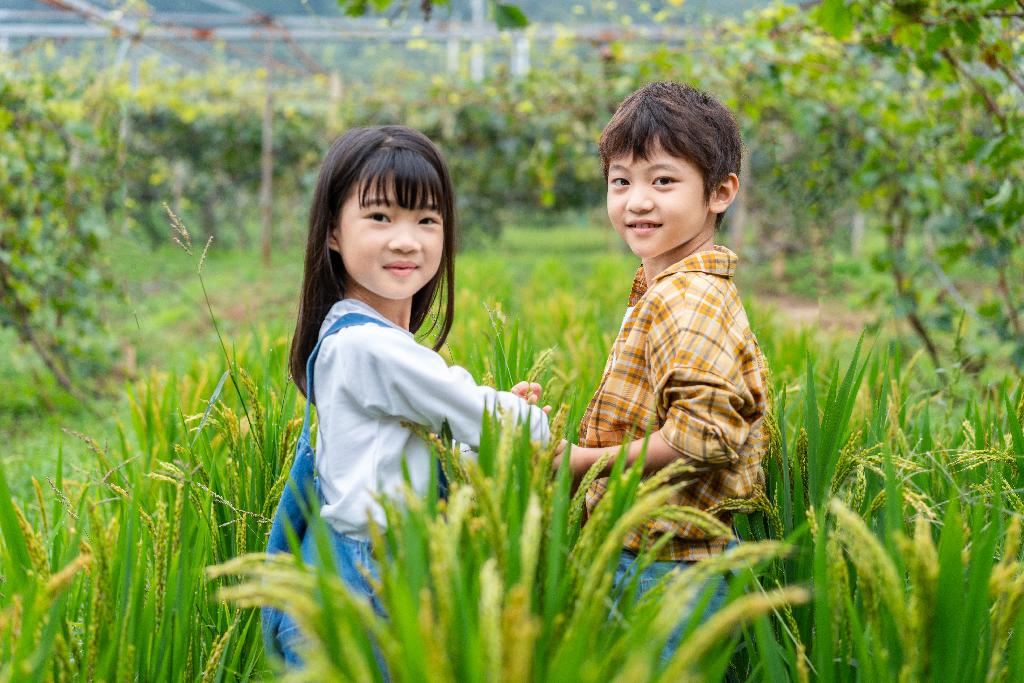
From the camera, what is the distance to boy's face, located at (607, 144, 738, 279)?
151cm

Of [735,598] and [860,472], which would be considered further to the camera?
[860,472]

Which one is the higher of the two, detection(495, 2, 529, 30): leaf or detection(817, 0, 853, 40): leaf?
detection(817, 0, 853, 40): leaf

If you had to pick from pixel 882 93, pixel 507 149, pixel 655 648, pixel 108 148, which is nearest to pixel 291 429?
pixel 655 648

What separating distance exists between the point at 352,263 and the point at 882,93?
16.0ft

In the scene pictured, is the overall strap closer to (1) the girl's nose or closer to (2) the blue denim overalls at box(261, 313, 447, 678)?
(2) the blue denim overalls at box(261, 313, 447, 678)

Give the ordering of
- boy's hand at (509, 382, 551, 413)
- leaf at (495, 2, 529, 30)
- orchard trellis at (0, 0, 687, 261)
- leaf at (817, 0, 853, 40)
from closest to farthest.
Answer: boy's hand at (509, 382, 551, 413) → leaf at (495, 2, 529, 30) → leaf at (817, 0, 853, 40) → orchard trellis at (0, 0, 687, 261)

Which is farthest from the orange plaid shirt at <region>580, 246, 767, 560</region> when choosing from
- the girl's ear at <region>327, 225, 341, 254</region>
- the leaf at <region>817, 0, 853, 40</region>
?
the leaf at <region>817, 0, 853, 40</region>

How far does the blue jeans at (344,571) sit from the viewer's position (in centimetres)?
130

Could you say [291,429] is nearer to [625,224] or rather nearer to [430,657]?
[625,224]

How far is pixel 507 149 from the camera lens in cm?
1110

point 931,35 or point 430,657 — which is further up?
point 931,35

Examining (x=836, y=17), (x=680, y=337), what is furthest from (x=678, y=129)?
(x=836, y=17)

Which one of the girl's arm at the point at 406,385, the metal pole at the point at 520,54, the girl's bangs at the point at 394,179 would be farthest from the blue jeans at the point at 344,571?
the metal pole at the point at 520,54

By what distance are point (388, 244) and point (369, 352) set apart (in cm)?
21
